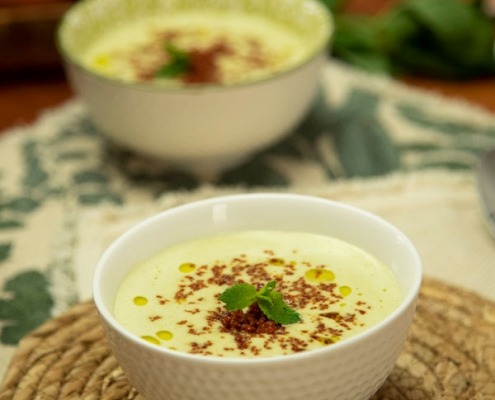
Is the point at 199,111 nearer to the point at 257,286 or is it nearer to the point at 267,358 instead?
the point at 257,286

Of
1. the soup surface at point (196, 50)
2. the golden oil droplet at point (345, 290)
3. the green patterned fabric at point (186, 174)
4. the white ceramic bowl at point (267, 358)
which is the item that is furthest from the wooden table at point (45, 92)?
the golden oil droplet at point (345, 290)

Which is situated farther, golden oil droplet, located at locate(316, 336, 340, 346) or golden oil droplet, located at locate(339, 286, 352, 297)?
golden oil droplet, located at locate(339, 286, 352, 297)

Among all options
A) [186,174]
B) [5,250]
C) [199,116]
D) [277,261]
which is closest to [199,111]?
[199,116]

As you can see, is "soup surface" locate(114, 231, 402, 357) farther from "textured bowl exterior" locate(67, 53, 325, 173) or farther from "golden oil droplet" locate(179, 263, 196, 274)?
"textured bowl exterior" locate(67, 53, 325, 173)

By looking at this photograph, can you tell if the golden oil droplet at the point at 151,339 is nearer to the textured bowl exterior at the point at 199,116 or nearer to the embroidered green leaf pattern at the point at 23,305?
the embroidered green leaf pattern at the point at 23,305

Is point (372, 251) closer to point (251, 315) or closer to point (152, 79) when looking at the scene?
point (251, 315)

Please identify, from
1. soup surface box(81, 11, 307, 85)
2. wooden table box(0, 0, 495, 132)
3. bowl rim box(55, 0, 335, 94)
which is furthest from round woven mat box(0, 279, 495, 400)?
wooden table box(0, 0, 495, 132)
